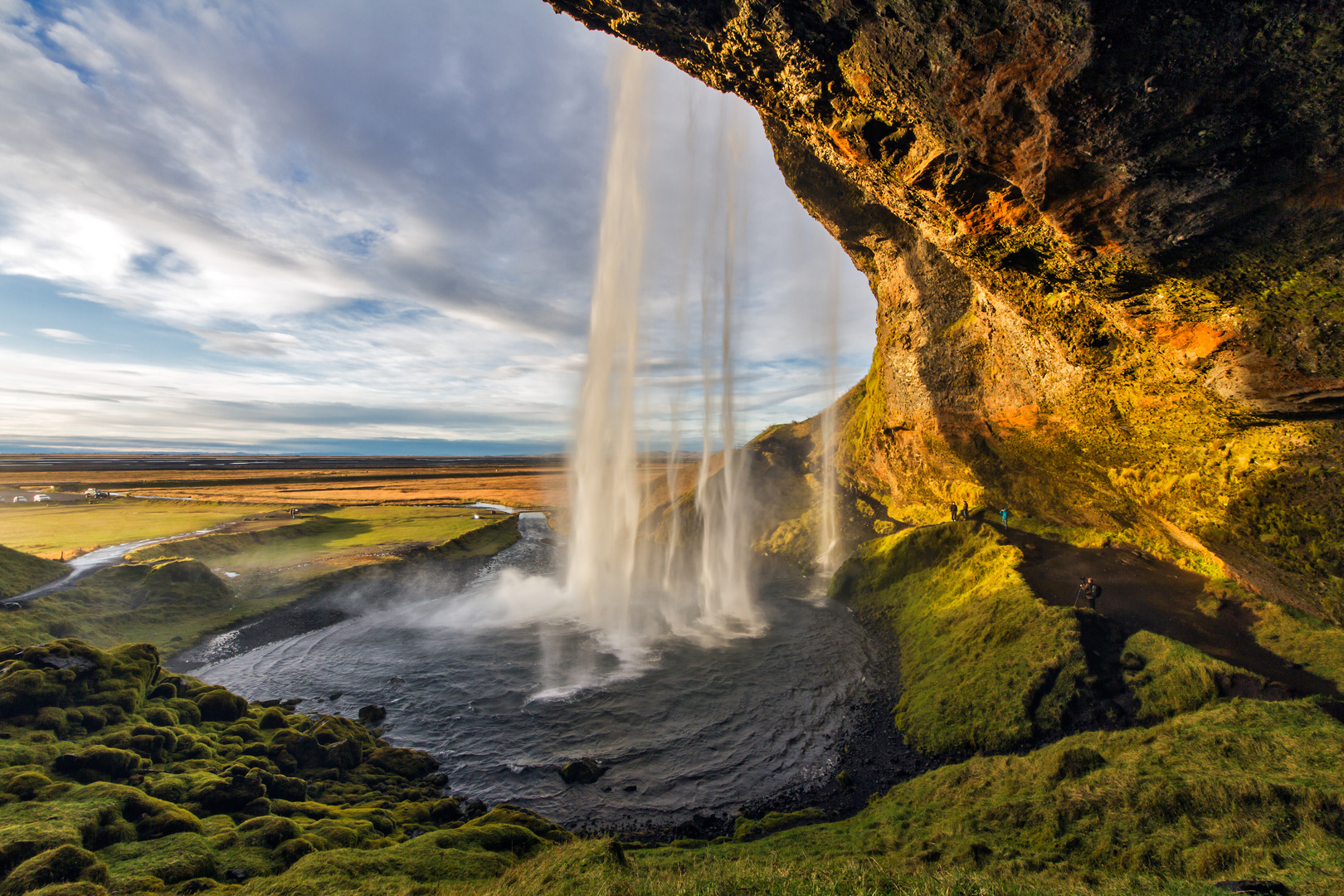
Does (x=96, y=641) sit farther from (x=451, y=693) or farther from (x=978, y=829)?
(x=978, y=829)

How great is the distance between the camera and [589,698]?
16.8 meters

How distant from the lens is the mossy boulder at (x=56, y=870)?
5926 mm

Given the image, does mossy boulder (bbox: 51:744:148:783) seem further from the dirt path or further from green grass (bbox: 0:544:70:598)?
the dirt path

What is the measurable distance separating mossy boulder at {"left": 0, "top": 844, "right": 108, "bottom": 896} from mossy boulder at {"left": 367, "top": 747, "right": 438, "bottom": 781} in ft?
22.8

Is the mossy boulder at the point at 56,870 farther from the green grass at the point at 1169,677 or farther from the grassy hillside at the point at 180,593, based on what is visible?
the green grass at the point at 1169,677

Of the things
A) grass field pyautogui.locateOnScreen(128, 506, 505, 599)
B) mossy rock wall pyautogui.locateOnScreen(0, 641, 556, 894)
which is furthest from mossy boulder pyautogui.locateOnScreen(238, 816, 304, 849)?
grass field pyautogui.locateOnScreen(128, 506, 505, 599)

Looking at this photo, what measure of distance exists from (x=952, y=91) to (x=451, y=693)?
22706mm

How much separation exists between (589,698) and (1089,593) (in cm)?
1814

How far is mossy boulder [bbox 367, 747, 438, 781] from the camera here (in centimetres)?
1298

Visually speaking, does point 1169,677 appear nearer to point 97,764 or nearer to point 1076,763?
point 1076,763

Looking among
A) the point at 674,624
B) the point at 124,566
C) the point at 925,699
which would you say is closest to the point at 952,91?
the point at 925,699

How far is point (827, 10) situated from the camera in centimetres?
889

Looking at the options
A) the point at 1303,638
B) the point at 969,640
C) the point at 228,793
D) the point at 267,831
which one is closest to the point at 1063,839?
the point at 969,640

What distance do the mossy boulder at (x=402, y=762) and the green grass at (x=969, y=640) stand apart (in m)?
14.3
